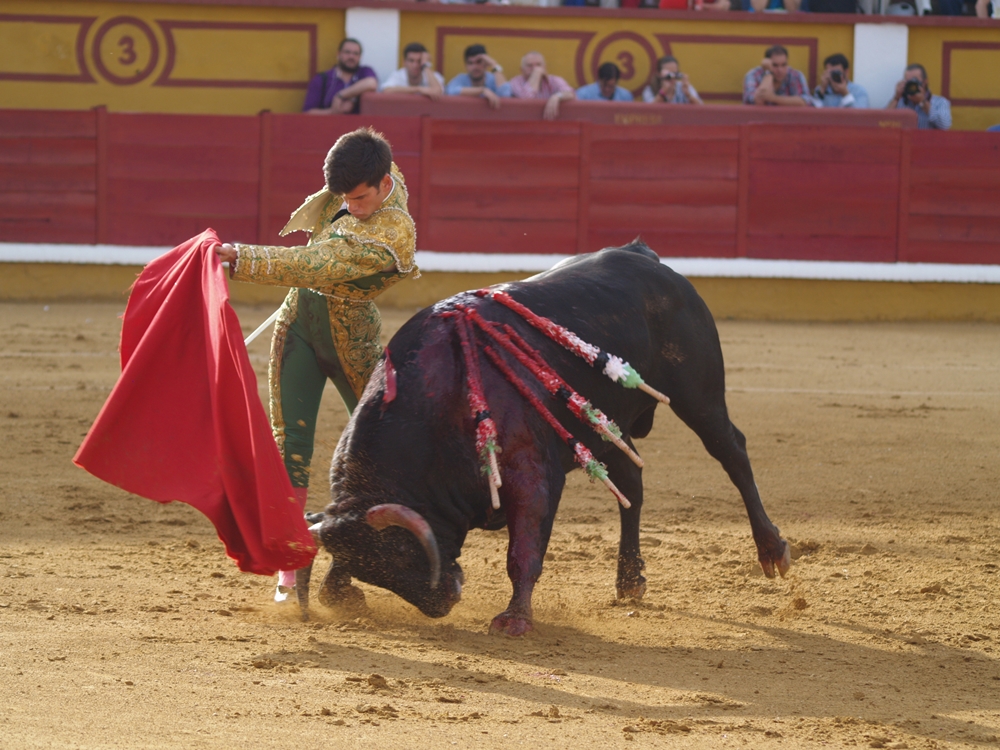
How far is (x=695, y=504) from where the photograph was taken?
14.1 ft

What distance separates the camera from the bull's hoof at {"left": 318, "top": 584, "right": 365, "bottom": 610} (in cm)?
296

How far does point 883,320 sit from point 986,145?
1.44m

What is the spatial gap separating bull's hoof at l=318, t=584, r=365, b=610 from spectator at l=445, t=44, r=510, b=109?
6.33 m

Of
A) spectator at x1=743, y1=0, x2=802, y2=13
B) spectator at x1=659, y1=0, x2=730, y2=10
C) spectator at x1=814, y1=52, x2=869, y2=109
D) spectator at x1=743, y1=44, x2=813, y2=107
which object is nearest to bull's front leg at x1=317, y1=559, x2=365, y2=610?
spectator at x1=743, y1=44, x2=813, y2=107

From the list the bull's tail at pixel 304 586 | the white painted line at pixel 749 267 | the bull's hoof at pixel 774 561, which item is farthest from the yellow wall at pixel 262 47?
the bull's tail at pixel 304 586

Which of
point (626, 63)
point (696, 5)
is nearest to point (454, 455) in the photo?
point (626, 63)

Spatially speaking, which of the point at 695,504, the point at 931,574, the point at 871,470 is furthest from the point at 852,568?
the point at 871,470

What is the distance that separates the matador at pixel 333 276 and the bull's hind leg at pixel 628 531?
2.52 feet

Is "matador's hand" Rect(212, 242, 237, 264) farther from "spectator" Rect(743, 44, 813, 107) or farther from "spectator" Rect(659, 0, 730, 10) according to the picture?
"spectator" Rect(659, 0, 730, 10)

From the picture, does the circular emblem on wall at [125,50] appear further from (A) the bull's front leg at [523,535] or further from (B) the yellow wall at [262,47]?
(A) the bull's front leg at [523,535]

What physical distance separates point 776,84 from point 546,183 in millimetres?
1839

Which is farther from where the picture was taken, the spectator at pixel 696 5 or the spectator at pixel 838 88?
the spectator at pixel 696 5

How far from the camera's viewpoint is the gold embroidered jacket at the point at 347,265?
8.76ft

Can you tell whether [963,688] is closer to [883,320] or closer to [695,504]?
[695,504]
